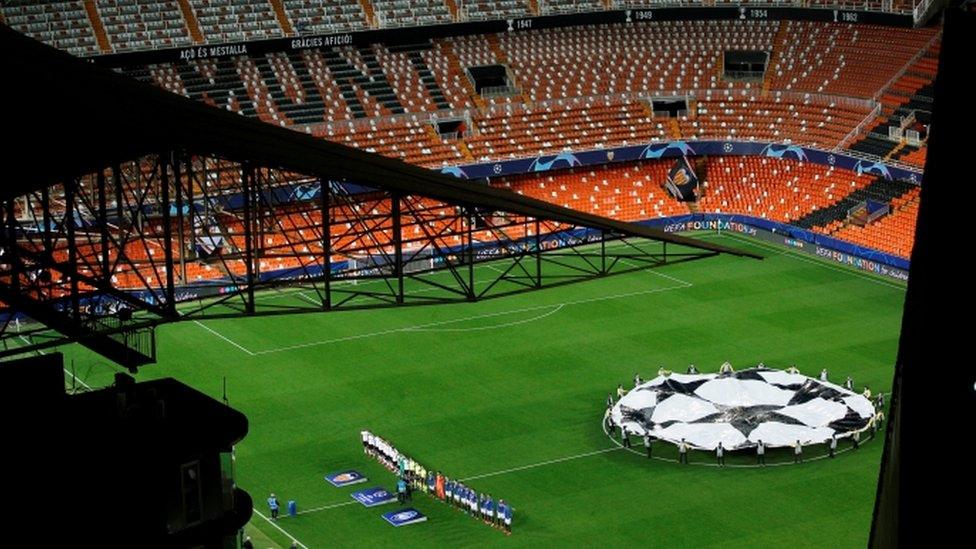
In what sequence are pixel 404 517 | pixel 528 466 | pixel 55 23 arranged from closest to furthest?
pixel 404 517
pixel 528 466
pixel 55 23

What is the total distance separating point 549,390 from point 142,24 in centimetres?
3870

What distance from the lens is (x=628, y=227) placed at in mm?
31047

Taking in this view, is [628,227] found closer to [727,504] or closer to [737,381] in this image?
[727,504]

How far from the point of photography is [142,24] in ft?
259

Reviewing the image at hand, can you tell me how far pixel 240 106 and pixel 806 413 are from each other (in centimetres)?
4289

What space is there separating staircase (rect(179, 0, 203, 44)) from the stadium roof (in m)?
53.2

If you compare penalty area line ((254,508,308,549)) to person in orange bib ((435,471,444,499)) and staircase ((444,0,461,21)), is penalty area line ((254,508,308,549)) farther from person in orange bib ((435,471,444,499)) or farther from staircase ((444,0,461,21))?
staircase ((444,0,461,21))

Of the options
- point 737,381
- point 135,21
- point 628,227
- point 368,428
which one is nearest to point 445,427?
point 368,428

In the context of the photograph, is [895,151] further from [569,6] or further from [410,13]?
[410,13]

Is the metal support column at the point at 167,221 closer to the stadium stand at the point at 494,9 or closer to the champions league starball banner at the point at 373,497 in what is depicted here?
the champions league starball banner at the point at 373,497

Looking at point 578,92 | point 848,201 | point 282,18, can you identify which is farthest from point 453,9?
point 848,201

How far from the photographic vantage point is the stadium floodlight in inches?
1784

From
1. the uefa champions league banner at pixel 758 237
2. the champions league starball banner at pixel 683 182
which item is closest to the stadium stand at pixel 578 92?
the champions league starball banner at pixel 683 182

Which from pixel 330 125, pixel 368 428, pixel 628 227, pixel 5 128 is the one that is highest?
pixel 5 128
